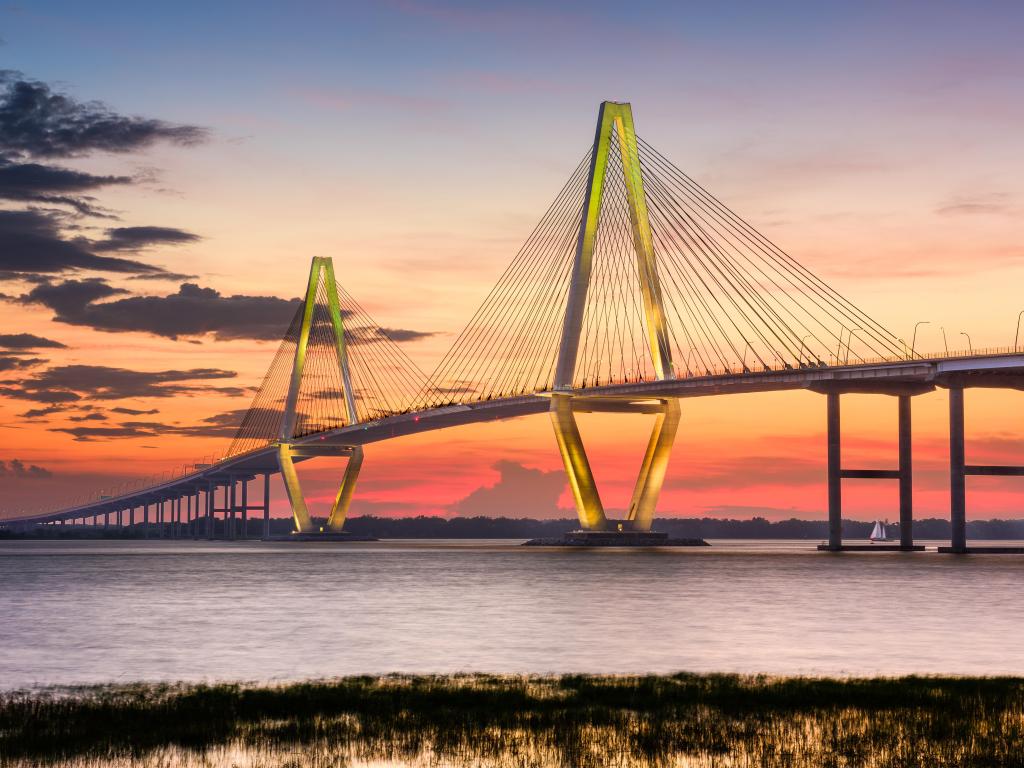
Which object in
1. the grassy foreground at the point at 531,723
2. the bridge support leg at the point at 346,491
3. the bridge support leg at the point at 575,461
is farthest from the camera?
the bridge support leg at the point at 346,491

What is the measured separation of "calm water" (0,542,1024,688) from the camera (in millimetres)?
24156

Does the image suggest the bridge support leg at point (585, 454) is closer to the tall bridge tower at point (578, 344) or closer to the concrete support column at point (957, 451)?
the tall bridge tower at point (578, 344)

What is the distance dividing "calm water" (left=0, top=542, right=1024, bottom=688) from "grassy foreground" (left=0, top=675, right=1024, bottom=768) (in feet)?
9.82

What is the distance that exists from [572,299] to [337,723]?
2766 inches

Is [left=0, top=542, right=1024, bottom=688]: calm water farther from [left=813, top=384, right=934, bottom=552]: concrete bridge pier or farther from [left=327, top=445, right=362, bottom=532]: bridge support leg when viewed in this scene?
[left=327, top=445, right=362, bottom=532]: bridge support leg

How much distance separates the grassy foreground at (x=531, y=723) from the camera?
14.2 m

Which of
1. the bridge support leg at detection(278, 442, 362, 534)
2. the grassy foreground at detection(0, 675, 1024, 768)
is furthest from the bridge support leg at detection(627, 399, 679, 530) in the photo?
the grassy foreground at detection(0, 675, 1024, 768)

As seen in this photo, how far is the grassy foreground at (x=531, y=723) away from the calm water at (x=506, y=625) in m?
2.99

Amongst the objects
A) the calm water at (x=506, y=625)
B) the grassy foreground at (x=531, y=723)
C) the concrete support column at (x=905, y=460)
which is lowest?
the calm water at (x=506, y=625)

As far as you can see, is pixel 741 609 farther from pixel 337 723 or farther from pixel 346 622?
pixel 337 723

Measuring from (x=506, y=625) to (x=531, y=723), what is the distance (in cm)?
1709

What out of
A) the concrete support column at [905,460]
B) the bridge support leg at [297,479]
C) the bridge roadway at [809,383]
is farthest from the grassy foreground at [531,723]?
the bridge support leg at [297,479]

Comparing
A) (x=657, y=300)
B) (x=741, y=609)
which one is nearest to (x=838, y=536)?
(x=657, y=300)

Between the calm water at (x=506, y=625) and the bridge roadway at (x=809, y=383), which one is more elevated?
the bridge roadway at (x=809, y=383)
